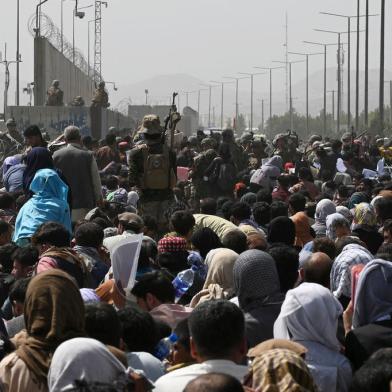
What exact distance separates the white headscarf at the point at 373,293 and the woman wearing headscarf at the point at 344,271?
1451 mm

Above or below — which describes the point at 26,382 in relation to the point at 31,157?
below

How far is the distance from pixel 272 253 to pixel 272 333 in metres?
0.92

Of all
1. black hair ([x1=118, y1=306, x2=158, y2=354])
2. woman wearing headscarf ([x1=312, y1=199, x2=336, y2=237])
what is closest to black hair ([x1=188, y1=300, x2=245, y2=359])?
black hair ([x1=118, y1=306, x2=158, y2=354])

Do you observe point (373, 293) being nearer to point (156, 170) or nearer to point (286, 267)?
point (286, 267)

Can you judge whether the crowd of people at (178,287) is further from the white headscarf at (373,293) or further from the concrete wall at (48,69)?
the concrete wall at (48,69)

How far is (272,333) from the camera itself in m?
7.88

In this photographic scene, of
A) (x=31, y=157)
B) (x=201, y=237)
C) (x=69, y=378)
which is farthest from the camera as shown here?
(x=31, y=157)

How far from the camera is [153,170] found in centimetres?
1479

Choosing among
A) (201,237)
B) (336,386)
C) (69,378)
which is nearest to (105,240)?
(201,237)

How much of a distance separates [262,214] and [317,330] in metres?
6.36

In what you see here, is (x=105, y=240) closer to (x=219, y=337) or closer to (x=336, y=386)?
(x=336, y=386)

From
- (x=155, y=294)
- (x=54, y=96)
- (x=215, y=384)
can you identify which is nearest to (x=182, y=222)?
(x=155, y=294)

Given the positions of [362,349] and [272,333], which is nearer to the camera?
[362,349]

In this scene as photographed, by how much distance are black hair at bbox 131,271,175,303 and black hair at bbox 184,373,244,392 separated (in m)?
3.28
